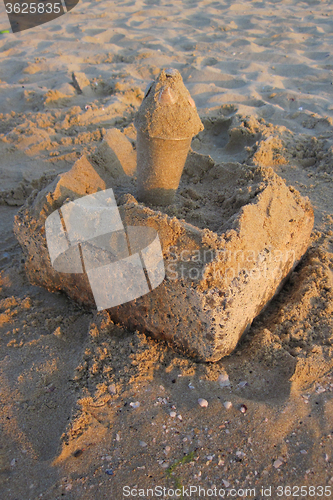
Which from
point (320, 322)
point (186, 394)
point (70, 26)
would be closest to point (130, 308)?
point (186, 394)

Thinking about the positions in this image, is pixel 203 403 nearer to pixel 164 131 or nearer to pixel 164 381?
pixel 164 381

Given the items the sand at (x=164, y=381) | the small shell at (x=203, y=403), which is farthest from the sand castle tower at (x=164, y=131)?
the small shell at (x=203, y=403)

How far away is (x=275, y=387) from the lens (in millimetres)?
1796

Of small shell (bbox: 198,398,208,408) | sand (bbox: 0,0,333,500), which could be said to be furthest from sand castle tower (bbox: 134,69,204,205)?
small shell (bbox: 198,398,208,408)

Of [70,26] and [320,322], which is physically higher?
[70,26]

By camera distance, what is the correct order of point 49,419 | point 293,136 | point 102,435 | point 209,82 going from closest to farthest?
1. point 102,435
2. point 49,419
3. point 293,136
4. point 209,82

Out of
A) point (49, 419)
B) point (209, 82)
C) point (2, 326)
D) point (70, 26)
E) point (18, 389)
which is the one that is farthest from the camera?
point (70, 26)

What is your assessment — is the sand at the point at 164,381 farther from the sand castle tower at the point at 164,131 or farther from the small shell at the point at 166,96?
the small shell at the point at 166,96

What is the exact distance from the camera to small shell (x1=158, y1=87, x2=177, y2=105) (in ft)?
6.30

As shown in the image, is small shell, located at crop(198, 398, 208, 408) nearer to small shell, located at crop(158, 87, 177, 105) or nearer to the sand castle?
the sand castle

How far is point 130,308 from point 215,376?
573 millimetres

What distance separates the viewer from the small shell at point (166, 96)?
1.92m

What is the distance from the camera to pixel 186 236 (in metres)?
1.77

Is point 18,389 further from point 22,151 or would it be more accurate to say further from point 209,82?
point 209,82
